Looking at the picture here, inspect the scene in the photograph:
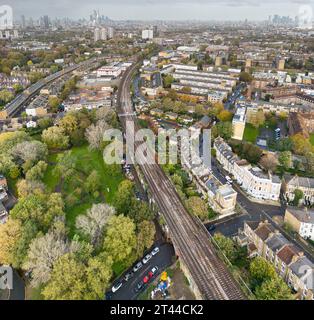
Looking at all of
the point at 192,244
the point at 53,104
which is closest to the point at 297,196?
the point at 192,244

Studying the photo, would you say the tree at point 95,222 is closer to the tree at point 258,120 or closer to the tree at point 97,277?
the tree at point 97,277

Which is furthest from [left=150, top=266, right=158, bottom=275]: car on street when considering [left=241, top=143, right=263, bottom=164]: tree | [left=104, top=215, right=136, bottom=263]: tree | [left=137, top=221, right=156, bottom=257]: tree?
[left=241, top=143, right=263, bottom=164]: tree

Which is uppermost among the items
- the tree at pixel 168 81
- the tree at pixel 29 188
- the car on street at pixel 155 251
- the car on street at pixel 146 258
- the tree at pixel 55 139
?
the tree at pixel 168 81

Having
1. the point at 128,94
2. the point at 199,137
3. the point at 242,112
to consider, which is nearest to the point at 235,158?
the point at 199,137

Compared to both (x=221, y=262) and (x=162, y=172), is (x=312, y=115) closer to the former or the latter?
(x=162, y=172)

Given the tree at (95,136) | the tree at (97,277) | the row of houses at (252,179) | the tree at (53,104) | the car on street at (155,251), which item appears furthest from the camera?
the tree at (53,104)

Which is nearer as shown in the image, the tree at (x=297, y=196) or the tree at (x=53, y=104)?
the tree at (x=297, y=196)

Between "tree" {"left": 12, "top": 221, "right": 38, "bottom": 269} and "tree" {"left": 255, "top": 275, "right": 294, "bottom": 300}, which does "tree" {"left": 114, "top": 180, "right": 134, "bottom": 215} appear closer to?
"tree" {"left": 12, "top": 221, "right": 38, "bottom": 269}

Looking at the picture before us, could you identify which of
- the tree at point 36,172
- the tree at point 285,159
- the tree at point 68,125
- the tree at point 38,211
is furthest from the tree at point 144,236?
the tree at point 68,125
